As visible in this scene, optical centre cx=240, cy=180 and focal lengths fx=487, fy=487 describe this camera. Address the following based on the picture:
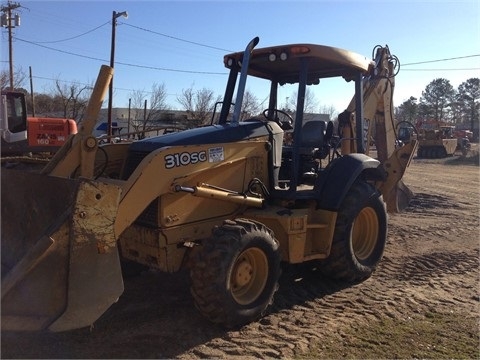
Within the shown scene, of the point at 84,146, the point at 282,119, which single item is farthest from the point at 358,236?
the point at 84,146

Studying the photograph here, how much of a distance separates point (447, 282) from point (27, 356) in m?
4.67

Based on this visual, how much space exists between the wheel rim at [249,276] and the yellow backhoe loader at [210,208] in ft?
0.04

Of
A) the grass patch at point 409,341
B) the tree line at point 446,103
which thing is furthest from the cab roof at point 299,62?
the tree line at point 446,103

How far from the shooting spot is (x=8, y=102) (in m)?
12.1

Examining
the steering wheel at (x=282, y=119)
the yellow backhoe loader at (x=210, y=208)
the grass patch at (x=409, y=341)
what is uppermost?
the steering wheel at (x=282, y=119)

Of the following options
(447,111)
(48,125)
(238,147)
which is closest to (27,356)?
(238,147)

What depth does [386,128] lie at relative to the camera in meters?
7.92

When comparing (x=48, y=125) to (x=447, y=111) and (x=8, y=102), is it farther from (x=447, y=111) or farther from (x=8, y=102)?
(x=447, y=111)

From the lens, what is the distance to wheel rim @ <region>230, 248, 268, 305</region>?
4359 mm

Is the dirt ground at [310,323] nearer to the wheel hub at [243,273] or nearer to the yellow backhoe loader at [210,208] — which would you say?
the yellow backhoe loader at [210,208]

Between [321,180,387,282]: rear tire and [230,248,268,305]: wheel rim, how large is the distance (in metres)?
1.25

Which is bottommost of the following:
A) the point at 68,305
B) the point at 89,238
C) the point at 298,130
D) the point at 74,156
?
the point at 68,305

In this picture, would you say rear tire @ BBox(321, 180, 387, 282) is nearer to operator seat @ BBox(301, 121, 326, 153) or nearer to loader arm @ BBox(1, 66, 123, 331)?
operator seat @ BBox(301, 121, 326, 153)

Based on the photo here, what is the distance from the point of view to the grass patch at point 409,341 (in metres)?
4.00
